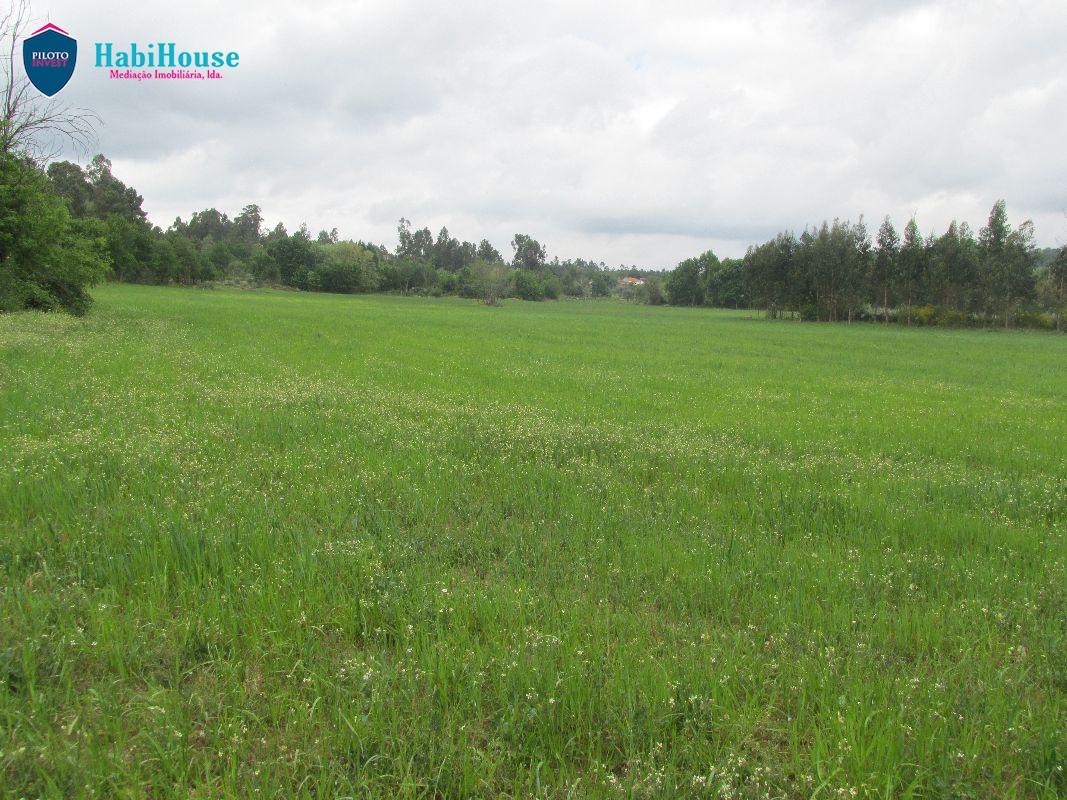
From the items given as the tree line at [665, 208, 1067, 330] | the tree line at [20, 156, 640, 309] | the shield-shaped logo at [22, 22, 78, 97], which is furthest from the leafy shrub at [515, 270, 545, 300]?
the shield-shaped logo at [22, 22, 78, 97]

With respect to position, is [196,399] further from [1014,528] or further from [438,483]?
[1014,528]

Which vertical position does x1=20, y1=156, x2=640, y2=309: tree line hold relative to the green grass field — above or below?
above

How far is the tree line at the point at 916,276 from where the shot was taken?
68438 mm

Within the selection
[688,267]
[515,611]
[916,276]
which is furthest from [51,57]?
[688,267]

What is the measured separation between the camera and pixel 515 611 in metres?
4.67

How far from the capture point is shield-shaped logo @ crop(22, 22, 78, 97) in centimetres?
2388

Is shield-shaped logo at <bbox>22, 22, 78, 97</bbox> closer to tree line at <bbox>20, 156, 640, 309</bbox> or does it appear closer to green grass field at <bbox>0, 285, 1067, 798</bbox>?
green grass field at <bbox>0, 285, 1067, 798</bbox>

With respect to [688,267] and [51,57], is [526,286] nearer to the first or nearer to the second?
[688,267]

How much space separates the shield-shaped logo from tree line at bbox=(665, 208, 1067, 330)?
78976mm

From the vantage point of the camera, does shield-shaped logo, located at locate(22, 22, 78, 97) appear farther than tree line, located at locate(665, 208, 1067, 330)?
No

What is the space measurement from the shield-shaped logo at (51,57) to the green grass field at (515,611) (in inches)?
818

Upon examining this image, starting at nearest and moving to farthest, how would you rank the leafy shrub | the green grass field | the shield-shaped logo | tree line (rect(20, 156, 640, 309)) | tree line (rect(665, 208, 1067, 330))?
the green grass field, the shield-shaped logo, tree line (rect(665, 208, 1067, 330)), tree line (rect(20, 156, 640, 309)), the leafy shrub

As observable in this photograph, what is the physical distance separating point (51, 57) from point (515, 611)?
1209 inches

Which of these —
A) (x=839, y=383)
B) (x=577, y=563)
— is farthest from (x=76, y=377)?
(x=839, y=383)
